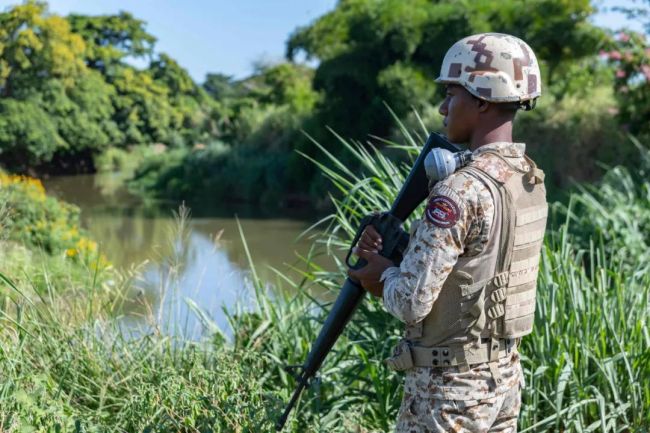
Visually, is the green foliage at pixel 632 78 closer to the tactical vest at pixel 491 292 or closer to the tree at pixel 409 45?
the tree at pixel 409 45

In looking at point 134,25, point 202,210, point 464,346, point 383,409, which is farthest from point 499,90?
point 134,25

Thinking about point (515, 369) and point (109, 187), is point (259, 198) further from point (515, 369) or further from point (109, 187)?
point (515, 369)

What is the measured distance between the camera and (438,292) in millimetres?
1946

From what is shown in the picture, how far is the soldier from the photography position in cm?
194

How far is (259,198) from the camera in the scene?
26.7 m

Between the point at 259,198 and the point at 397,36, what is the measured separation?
7643mm

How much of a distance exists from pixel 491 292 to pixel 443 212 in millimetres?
296

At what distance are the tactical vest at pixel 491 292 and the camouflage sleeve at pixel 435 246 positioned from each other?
0.26 ft

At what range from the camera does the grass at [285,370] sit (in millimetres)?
2805

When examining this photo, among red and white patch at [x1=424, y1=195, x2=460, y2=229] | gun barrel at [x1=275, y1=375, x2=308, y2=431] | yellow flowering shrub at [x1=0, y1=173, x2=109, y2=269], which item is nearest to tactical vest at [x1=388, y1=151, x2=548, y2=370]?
red and white patch at [x1=424, y1=195, x2=460, y2=229]

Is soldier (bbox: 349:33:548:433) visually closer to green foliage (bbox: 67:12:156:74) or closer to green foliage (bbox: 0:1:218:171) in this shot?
green foliage (bbox: 0:1:218:171)

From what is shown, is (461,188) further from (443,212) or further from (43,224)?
(43,224)

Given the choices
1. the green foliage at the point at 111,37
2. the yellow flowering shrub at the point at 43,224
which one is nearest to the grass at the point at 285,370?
the yellow flowering shrub at the point at 43,224

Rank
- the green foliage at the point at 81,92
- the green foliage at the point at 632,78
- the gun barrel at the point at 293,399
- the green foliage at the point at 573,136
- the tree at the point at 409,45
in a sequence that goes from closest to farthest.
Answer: the gun barrel at the point at 293,399 < the green foliage at the point at 632,78 < the green foliage at the point at 573,136 < the tree at the point at 409,45 < the green foliage at the point at 81,92
